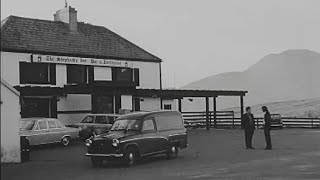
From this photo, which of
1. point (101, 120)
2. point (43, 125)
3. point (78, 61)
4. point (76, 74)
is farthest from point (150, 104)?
point (43, 125)

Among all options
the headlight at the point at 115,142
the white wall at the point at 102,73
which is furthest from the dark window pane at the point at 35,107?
the headlight at the point at 115,142

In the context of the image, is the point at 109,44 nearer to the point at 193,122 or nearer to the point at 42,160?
the point at 193,122

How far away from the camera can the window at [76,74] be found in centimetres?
2848

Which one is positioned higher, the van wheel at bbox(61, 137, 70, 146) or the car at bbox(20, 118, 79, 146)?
the car at bbox(20, 118, 79, 146)

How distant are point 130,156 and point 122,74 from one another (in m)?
18.3

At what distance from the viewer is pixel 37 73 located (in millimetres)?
26859

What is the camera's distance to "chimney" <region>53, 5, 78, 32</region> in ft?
104

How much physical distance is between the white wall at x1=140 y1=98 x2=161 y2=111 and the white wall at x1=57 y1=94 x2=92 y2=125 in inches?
190

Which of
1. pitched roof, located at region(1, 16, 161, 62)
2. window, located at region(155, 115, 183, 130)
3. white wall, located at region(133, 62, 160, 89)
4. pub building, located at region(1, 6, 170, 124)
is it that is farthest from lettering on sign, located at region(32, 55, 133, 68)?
window, located at region(155, 115, 183, 130)

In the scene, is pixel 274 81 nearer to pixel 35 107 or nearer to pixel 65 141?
pixel 35 107

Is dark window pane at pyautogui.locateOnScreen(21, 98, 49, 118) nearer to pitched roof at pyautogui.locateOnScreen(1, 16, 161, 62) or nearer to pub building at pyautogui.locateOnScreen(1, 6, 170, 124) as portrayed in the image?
pub building at pyautogui.locateOnScreen(1, 6, 170, 124)

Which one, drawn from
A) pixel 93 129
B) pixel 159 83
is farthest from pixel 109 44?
pixel 93 129

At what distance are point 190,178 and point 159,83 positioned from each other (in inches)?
964

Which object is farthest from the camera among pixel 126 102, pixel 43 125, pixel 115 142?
pixel 126 102
